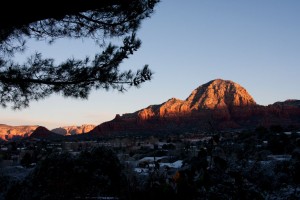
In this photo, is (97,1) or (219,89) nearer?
(97,1)

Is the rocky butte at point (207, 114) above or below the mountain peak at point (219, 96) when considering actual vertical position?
below

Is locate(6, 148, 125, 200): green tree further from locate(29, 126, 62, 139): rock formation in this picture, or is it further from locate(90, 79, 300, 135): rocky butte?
locate(29, 126, 62, 139): rock formation

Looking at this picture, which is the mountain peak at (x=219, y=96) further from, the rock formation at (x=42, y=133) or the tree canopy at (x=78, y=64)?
the tree canopy at (x=78, y=64)

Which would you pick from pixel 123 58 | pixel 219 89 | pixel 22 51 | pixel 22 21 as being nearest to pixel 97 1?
pixel 22 21

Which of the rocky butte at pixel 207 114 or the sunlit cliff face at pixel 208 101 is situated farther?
the sunlit cliff face at pixel 208 101

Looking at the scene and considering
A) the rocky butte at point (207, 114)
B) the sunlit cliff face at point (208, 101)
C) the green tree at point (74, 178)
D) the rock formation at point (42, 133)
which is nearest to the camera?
the green tree at point (74, 178)

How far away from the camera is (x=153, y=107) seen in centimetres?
9112

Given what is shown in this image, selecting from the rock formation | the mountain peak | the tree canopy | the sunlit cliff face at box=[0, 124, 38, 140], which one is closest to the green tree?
the tree canopy

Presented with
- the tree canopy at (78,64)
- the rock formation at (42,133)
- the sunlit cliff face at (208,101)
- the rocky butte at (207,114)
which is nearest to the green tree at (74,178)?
the tree canopy at (78,64)

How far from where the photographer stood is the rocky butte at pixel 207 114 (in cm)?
6962

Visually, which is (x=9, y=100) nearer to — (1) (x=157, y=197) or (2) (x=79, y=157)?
(2) (x=79, y=157)

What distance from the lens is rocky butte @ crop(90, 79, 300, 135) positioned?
69.6 meters

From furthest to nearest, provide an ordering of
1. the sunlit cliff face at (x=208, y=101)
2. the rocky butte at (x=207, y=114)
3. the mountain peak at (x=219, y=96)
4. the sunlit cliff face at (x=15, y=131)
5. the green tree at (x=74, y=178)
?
1. the sunlit cliff face at (x=15, y=131)
2. the mountain peak at (x=219, y=96)
3. the sunlit cliff face at (x=208, y=101)
4. the rocky butte at (x=207, y=114)
5. the green tree at (x=74, y=178)

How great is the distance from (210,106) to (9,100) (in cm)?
7955
